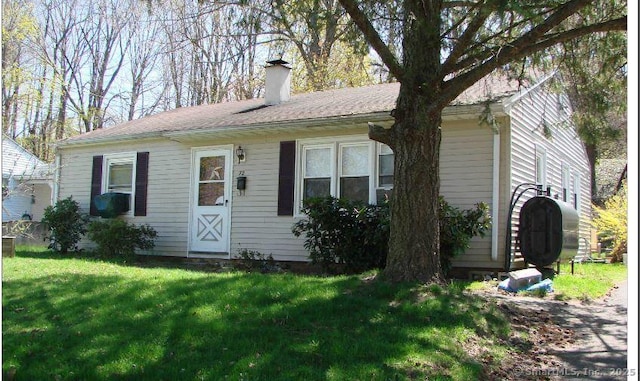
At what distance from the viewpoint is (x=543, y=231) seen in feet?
30.9

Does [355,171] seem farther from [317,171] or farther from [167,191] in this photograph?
[167,191]

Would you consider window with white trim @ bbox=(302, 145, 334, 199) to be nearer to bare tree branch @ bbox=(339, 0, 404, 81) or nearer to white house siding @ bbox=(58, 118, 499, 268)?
white house siding @ bbox=(58, 118, 499, 268)

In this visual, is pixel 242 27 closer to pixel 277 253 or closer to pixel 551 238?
A: pixel 277 253

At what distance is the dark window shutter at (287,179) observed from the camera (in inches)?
429

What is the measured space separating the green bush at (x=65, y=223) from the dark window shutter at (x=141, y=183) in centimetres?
138

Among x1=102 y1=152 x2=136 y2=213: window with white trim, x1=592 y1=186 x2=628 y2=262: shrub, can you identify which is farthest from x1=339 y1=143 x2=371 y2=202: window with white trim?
x1=592 y1=186 x2=628 y2=262: shrub

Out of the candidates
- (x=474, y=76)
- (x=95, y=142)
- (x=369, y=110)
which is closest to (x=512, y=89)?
(x=369, y=110)

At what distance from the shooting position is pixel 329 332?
4.86 m

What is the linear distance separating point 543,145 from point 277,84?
6.44m

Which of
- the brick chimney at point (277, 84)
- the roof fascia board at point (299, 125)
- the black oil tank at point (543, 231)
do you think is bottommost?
the black oil tank at point (543, 231)

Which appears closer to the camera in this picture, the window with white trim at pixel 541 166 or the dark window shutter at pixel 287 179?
the dark window shutter at pixel 287 179

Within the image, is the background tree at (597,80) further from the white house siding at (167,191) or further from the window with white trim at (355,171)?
the white house siding at (167,191)

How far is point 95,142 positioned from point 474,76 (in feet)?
34.0

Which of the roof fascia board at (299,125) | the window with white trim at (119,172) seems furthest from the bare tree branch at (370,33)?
the window with white trim at (119,172)
